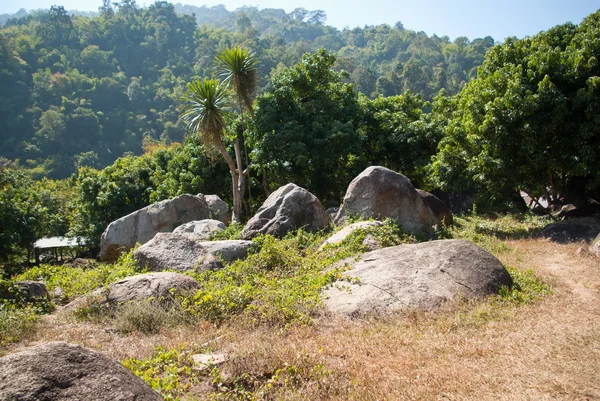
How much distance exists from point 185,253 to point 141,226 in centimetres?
767

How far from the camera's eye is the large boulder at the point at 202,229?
48.6ft

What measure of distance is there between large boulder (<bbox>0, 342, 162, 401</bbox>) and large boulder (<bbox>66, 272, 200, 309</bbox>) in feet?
13.6

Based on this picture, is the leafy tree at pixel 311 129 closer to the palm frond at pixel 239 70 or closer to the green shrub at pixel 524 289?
the palm frond at pixel 239 70

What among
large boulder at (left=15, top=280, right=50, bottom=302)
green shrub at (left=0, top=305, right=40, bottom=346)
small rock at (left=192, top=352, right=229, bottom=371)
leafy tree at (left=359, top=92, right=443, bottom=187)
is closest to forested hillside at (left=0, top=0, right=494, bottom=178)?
leafy tree at (left=359, top=92, right=443, bottom=187)

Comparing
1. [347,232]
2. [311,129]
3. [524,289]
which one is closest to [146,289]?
[347,232]

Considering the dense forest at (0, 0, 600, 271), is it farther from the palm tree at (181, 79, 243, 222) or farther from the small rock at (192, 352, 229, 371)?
the small rock at (192, 352, 229, 371)

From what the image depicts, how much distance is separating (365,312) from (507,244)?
6673 millimetres

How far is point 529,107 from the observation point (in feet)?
43.6

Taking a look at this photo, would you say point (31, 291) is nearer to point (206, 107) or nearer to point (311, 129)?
point (206, 107)

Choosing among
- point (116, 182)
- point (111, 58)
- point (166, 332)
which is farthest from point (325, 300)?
point (111, 58)

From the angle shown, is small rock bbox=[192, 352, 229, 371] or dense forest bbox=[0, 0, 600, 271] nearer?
small rock bbox=[192, 352, 229, 371]

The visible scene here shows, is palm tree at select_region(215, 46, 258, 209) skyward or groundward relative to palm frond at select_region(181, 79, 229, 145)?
skyward

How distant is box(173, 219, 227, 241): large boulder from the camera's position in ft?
48.6

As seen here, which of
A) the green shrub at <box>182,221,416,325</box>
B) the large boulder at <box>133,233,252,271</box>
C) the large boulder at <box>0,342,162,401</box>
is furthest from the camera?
the large boulder at <box>133,233,252,271</box>
